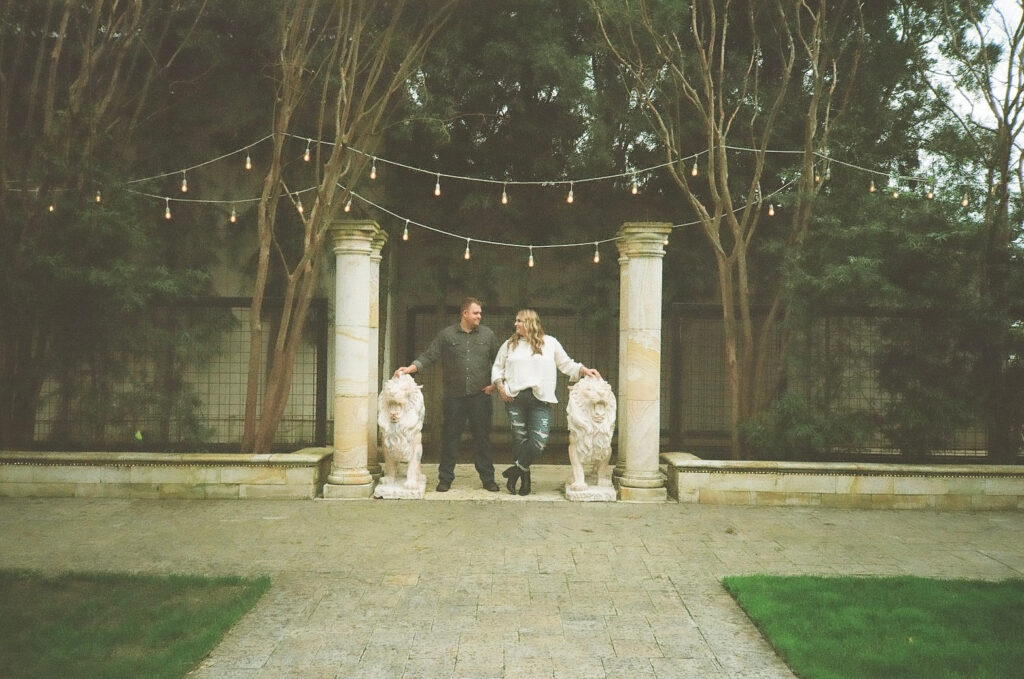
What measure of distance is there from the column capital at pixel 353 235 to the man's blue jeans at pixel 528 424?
2.08 metres

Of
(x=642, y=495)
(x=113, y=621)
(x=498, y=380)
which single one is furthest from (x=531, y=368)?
(x=113, y=621)

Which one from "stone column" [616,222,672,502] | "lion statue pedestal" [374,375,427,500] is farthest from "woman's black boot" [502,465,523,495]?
"stone column" [616,222,672,502]

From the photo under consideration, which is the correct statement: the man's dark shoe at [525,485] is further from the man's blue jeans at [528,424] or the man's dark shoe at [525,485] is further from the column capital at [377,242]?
the column capital at [377,242]

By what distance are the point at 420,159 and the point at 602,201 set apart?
2585mm

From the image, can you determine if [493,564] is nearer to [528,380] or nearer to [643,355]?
[528,380]

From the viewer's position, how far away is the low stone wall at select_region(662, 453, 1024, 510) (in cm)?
828

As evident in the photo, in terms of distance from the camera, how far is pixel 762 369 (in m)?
9.40

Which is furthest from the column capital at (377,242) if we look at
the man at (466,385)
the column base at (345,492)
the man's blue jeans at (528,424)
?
the column base at (345,492)

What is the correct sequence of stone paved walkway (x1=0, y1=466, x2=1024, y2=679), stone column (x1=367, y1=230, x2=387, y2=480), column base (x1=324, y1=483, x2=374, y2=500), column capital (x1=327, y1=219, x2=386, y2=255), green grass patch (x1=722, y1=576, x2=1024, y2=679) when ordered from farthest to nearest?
1. stone column (x1=367, y1=230, x2=387, y2=480)
2. column capital (x1=327, y1=219, x2=386, y2=255)
3. column base (x1=324, y1=483, x2=374, y2=500)
4. stone paved walkway (x1=0, y1=466, x2=1024, y2=679)
5. green grass patch (x1=722, y1=576, x2=1024, y2=679)

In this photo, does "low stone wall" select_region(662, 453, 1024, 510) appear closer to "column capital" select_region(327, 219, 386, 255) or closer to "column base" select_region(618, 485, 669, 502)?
"column base" select_region(618, 485, 669, 502)

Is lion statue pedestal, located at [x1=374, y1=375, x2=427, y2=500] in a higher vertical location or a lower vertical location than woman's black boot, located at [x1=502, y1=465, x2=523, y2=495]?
higher

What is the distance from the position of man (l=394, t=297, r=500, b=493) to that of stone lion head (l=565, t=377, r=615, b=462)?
2.89 feet

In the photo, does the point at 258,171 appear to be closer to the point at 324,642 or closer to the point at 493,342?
the point at 493,342

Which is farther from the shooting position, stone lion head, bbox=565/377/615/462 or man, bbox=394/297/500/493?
man, bbox=394/297/500/493
